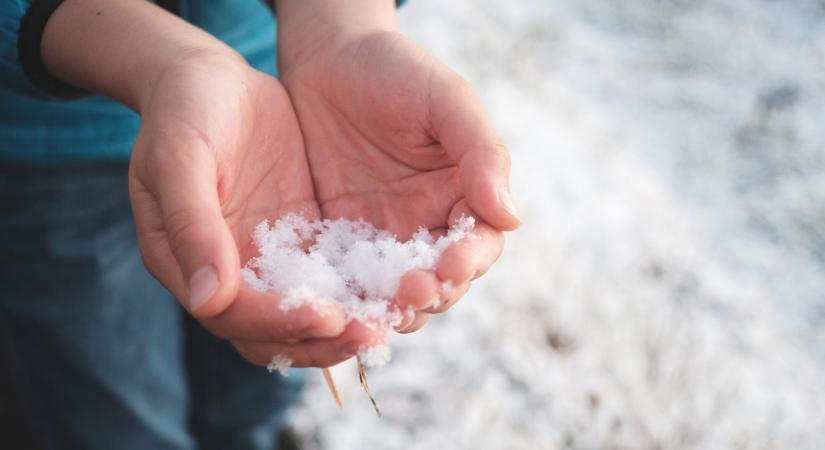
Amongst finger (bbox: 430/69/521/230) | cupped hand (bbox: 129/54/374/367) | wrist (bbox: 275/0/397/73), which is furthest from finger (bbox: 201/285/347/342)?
wrist (bbox: 275/0/397/73)

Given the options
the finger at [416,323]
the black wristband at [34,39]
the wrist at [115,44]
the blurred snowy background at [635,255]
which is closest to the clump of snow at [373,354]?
the finger at [416,323]

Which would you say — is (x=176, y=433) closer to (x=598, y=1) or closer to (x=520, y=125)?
(x=520, y=125)

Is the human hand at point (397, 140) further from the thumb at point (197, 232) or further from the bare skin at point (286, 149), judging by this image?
the thumb at point (197, 232)

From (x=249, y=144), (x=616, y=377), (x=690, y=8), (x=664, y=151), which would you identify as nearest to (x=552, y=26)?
(x=690, y=8)

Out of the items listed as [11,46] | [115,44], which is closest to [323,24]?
[115,44]

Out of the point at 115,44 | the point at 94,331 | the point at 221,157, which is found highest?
the point at 115,44

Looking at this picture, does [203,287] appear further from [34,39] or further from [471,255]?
[34,39]
